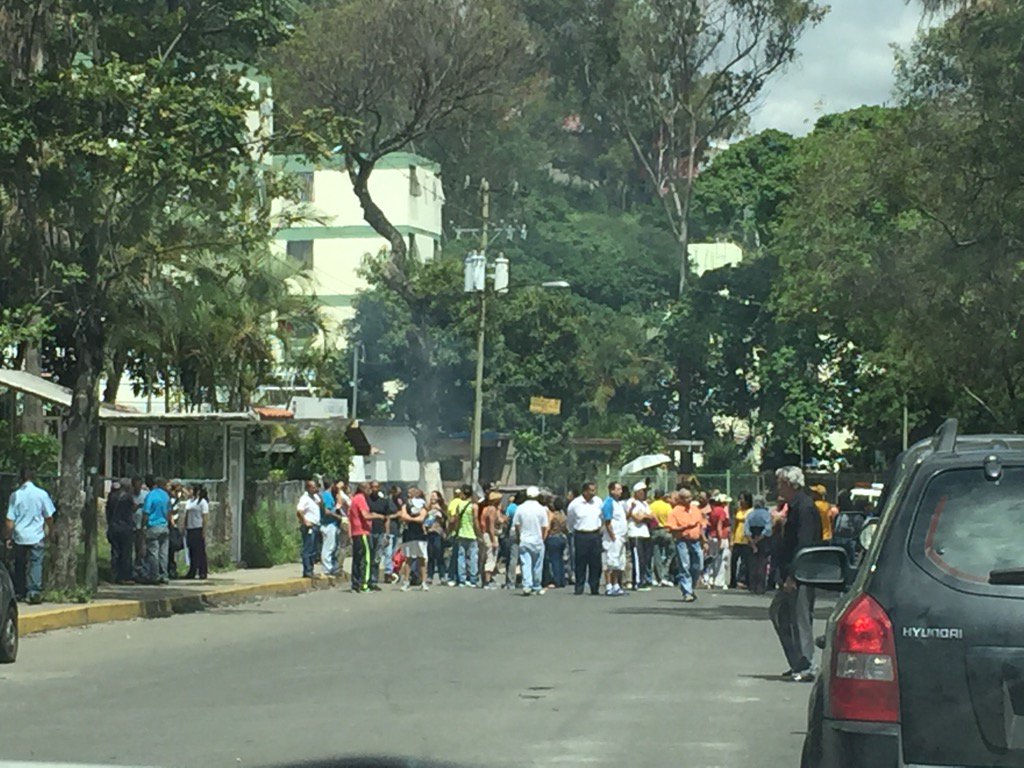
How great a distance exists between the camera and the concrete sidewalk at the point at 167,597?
2316cm

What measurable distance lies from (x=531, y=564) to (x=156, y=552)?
5.69 metres

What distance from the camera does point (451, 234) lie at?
264 feet

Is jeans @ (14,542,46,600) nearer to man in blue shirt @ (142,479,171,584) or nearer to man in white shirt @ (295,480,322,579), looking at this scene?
man in blue shirt @ (142,479,171,584)

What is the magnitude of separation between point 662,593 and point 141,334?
9.16 metres

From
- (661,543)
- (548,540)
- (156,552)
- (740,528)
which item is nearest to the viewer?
(156,552)

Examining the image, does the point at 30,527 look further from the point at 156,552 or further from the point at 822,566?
the point at 822,566

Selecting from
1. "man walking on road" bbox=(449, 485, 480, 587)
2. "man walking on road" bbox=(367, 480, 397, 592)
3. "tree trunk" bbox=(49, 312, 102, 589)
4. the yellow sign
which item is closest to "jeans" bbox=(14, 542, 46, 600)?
"tree trunk" bbox=(49, 312, 102, 589)

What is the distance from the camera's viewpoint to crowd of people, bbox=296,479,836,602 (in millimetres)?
32656

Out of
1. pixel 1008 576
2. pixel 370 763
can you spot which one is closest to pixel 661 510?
pixel 370 763

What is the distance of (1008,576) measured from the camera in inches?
250

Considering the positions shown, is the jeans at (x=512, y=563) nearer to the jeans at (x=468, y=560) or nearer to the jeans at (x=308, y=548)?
the jeans at (x=468, y=560)

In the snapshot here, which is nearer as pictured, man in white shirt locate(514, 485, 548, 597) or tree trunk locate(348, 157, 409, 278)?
man in white shirt locate(514, 485, 548, 597)

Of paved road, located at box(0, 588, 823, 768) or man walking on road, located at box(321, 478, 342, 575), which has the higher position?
man walking on road, located at box(321, 478, 342, 575)

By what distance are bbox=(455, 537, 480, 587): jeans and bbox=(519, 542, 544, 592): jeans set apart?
2926 mm
